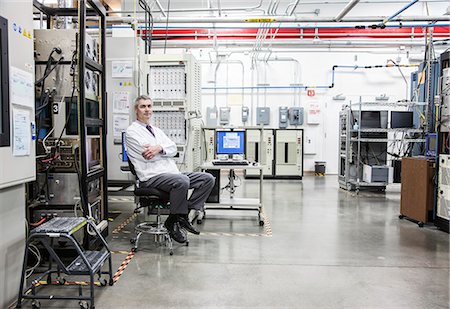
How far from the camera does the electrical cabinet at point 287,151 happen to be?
8.30 metres

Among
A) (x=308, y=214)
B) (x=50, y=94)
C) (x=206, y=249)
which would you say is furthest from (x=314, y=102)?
(x=50, y=94)

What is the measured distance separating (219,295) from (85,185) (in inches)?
51.0

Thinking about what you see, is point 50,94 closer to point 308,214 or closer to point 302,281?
point 302,281

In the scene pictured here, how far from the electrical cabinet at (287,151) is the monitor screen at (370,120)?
2.03m

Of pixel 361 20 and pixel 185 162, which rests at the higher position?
pixel 361 20

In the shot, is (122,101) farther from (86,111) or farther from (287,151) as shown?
(287,151)

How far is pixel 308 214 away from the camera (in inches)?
189

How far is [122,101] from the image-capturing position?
4.55 meters

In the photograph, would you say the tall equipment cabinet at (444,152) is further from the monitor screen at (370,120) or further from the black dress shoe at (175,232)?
the black dress shoe at (175,232)

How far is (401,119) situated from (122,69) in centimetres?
479

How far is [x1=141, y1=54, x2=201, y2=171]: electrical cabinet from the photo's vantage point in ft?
13.2

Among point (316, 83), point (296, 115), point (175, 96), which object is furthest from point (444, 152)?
point (316, 83)

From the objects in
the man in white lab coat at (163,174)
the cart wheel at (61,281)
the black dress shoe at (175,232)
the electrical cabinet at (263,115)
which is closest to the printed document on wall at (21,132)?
the cart wheel at (61,281)

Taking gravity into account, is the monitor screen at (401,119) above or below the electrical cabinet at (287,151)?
above
